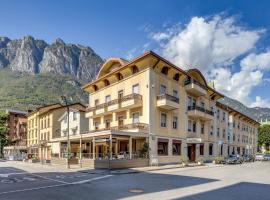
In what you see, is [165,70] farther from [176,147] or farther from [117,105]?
[176,147]

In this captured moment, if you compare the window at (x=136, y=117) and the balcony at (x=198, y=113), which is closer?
the window at (x=136, y=117)

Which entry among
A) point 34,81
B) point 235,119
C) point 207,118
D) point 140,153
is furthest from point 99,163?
point 34,81

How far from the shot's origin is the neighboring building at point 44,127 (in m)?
59.2

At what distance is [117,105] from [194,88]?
11.2 metres

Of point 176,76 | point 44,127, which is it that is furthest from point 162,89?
point 44,127

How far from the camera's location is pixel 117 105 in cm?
3903

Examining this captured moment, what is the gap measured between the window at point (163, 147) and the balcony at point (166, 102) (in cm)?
414

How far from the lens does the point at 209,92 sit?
50500 mm

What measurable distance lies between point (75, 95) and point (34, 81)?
2895 cm

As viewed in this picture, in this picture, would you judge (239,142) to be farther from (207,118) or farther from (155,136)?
(155,136)

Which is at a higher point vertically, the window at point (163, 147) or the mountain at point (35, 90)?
the mountain at point (35, 90)

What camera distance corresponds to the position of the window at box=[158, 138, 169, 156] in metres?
36.9

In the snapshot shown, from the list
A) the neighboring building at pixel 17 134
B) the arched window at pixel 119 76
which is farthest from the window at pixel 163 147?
the neighboring building at pixel 17 134

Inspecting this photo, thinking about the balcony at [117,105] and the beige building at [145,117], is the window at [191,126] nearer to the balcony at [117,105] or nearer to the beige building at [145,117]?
the beige building at [145,117]
